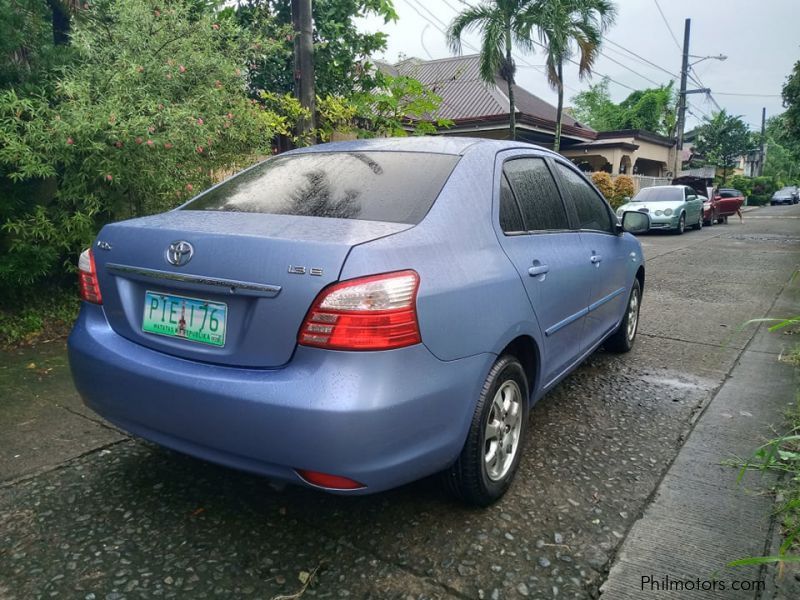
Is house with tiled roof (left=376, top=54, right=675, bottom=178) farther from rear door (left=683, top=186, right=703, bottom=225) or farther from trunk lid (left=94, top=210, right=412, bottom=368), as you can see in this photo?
trunk lid (left=94, top=210, right=412, bottom=368)

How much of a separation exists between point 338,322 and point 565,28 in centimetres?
1690

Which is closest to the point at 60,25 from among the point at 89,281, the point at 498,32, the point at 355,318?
the point at 89,281

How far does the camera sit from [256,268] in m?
2.14

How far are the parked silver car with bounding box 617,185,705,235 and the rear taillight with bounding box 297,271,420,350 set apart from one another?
55.0ft

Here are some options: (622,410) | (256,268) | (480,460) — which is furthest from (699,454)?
(256,268)

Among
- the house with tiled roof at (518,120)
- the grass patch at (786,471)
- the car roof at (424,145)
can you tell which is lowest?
the grass patch at (786,471)

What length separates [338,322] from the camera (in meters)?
2.05

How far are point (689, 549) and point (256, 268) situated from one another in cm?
197

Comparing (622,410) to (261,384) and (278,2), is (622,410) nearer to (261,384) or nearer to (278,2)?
(261,384)

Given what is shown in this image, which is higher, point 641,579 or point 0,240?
point 0,240

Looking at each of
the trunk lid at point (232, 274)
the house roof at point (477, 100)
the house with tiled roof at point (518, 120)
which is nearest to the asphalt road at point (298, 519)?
the trunk lid at point (232, 274)

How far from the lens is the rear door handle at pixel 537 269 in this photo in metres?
2.89

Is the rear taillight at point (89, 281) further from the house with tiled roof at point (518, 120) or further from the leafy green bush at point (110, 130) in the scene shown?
the house with tiled roof at point (518, 120)

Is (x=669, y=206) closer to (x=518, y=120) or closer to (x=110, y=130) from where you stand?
(x=518, y=120)
